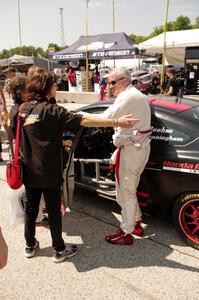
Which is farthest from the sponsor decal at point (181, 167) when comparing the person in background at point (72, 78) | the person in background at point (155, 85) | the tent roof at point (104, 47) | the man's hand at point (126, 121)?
the person in background at point (72, 78)

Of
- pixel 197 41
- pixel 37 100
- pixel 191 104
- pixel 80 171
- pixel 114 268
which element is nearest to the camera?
pixel 37 100

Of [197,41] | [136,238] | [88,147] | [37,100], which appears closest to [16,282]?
[136,238]

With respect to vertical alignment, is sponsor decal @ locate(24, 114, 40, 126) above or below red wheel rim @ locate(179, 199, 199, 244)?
above

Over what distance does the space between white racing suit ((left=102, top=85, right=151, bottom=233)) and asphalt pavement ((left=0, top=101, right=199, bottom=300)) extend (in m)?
0.35

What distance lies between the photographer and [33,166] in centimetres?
278

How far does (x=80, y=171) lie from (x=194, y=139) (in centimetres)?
164

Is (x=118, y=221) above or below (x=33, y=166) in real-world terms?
below

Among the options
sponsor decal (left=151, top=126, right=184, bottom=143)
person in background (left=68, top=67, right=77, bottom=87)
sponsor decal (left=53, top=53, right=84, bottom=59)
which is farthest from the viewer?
person in background (left=68, top=67, right=77, bottom=87)

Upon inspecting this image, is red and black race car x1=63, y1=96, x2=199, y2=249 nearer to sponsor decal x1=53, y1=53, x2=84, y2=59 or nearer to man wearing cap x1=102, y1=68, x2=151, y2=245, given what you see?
man wearing cap x1=102, y1=68, x2=151, y2=245

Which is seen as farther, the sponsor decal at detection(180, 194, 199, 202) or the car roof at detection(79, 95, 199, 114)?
the car roof at detection(79, 95, 199, 114)

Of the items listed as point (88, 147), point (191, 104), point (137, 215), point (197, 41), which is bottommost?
point (137, 215)

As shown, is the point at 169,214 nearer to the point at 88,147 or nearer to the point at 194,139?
the point at 194,139

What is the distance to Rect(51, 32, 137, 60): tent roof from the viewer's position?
1614cm

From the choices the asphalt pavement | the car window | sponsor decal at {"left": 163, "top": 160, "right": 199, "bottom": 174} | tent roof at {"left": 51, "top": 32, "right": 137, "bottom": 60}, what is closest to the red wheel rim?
the asphalt pavement
